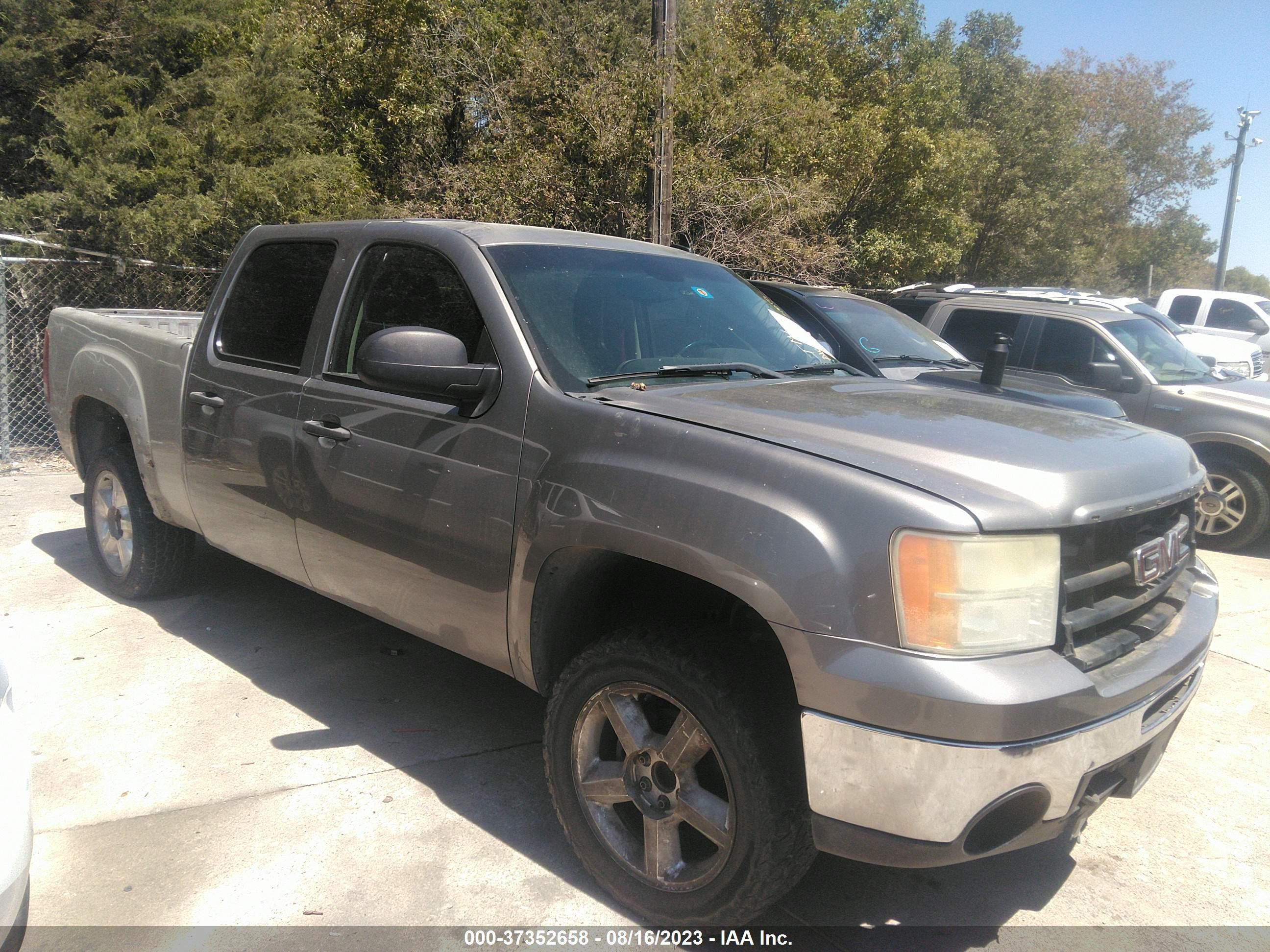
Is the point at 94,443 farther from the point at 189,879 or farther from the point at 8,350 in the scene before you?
the point at 8,350

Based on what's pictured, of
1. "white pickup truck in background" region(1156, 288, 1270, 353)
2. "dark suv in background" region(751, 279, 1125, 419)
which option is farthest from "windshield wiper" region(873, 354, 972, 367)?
"white pickup truck in background" region(1156, 288, 1270, 353)

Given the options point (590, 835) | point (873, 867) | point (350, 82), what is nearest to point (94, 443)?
point (590, 835)

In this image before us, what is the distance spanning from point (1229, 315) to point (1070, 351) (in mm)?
12159

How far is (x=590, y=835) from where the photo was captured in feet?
9.48

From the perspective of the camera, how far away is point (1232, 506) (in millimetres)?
7695

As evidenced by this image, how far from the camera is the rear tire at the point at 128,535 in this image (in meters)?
5.07

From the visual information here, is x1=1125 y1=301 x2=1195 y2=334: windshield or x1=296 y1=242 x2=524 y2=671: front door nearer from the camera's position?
x1=296 y1=242 x2=524 y2=671: front door

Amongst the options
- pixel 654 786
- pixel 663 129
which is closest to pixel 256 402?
pixel 654 786

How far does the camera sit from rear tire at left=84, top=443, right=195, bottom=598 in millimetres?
5074

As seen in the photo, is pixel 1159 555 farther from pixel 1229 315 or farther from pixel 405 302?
pixel 1229 315

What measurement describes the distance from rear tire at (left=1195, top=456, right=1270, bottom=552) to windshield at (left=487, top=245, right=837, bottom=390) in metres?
5.24

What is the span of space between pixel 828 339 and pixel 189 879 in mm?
5669

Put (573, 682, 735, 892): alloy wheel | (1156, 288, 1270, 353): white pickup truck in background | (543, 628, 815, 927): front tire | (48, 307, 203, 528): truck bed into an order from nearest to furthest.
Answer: (543, 628, 815, 927): front tire < (573, 682, 735, 892): alloy wheel < (48, 307, 203, 528): truck bed < (1156, 288, 1270, 353): white pickup truck in background

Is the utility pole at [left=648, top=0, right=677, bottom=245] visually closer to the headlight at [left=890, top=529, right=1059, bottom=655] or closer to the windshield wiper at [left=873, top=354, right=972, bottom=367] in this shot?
Result: the windshield wiper at [left=873, top=354, right=972, bottom=367]
